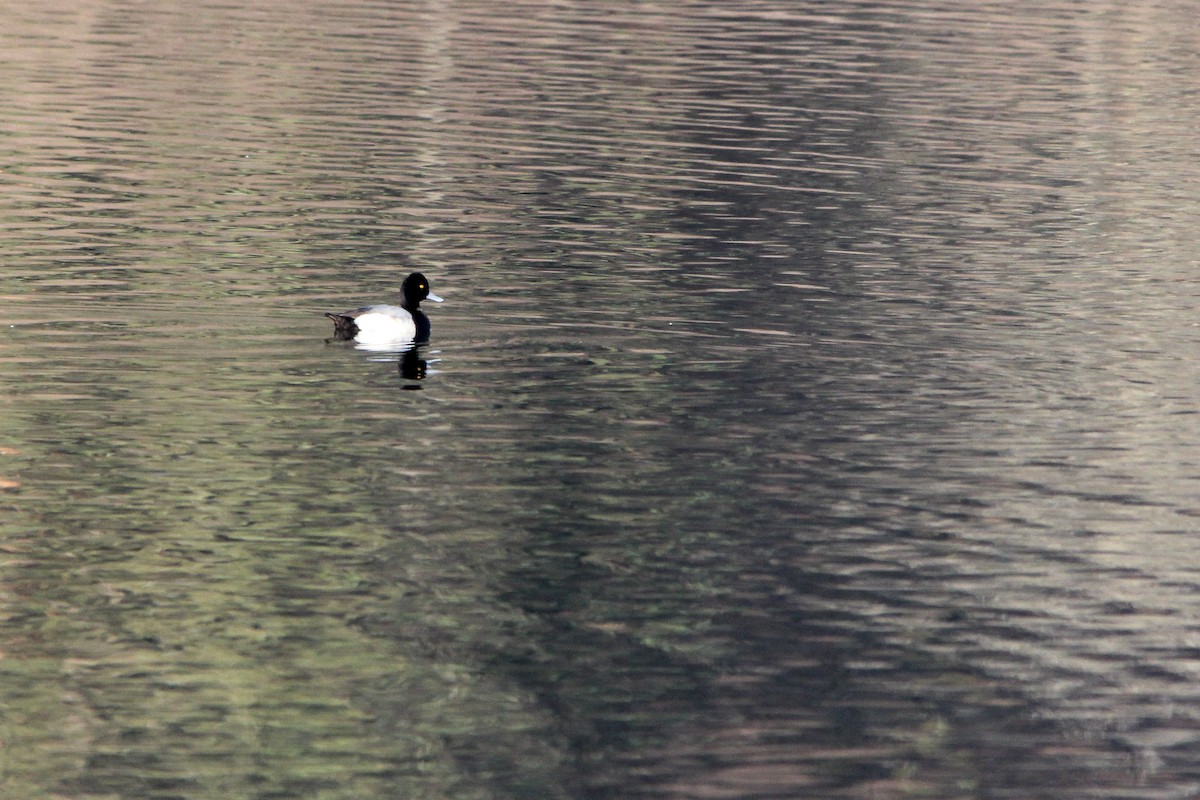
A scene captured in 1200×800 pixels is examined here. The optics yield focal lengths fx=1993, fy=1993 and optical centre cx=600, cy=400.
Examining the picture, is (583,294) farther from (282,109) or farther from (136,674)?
(282,109)

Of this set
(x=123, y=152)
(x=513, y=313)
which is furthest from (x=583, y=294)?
(x=123, y=152)

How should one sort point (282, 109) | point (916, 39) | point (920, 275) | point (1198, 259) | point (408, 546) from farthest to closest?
1. point (916, 39)
2. point (282, 109)
3. point (1198, 259)
4. point (920, 275)
5. point (408, 546)

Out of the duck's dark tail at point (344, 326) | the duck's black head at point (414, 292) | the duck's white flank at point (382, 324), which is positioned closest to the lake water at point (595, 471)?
the duck's white flank at point (382, 324)

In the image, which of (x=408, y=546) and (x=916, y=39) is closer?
(x=408, y=546)

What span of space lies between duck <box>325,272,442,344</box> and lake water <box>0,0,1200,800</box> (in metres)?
0.50

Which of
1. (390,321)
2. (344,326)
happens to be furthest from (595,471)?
(344,326)

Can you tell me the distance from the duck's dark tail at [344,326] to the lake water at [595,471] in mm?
570

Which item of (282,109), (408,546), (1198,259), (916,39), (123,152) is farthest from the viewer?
(916,39)

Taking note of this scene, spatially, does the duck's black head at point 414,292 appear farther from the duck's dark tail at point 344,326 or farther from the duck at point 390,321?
the duck's dark tail at point 344,326

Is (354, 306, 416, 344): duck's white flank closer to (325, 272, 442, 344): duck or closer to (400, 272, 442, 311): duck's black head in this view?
(325, 272, 442, 344): duck

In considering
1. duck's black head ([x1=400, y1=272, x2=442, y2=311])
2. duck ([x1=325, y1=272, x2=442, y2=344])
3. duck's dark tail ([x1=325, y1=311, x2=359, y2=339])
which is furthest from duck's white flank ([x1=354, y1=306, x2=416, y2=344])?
duck's black head ([x1=400, y1=272, x2=442, y2=311])

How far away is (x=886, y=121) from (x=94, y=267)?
87.9 feet

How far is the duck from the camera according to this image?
25562mm

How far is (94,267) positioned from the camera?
1167 inches
